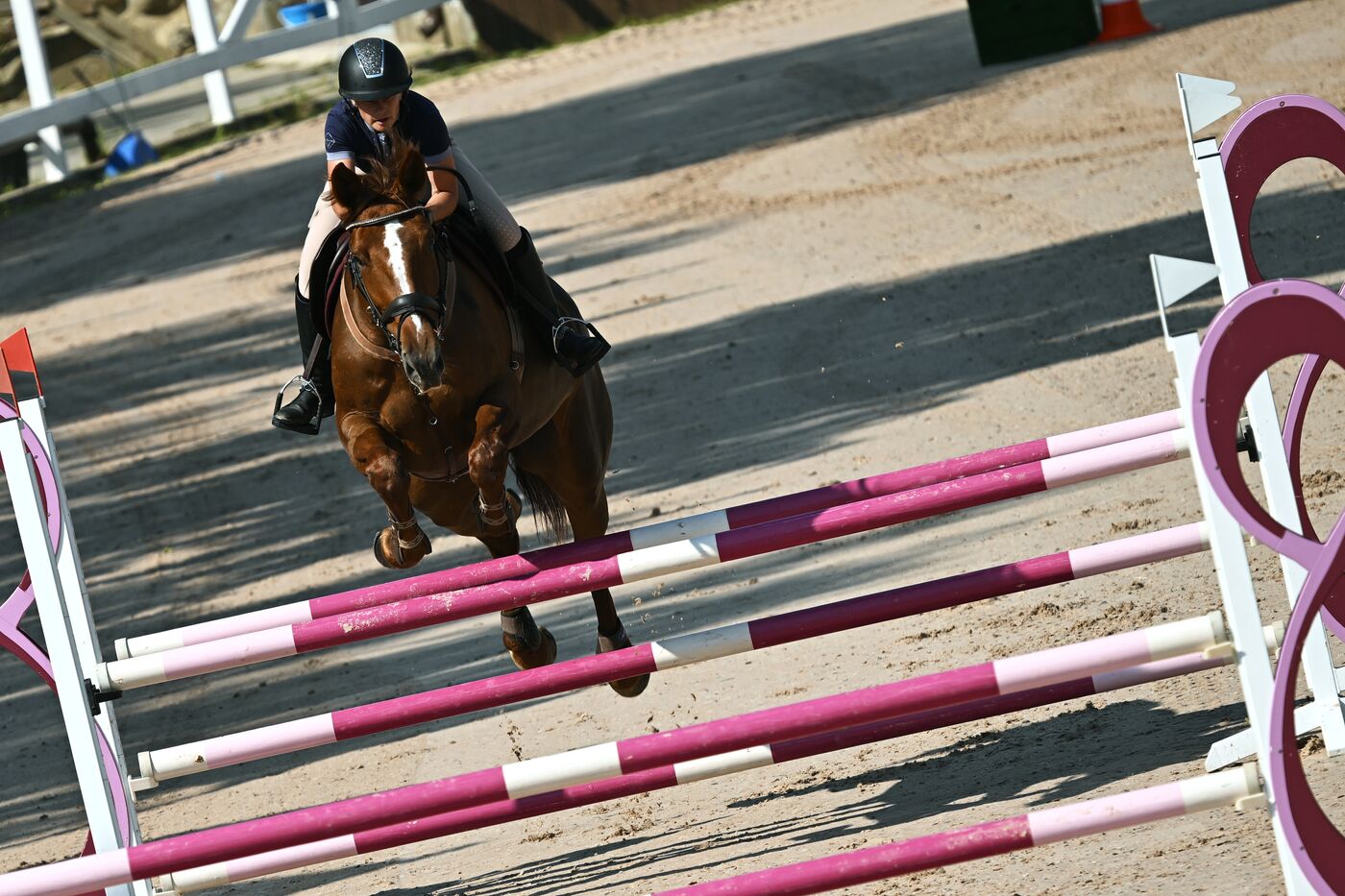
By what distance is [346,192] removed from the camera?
16.0 ft

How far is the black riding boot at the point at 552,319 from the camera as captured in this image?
5.69 meters

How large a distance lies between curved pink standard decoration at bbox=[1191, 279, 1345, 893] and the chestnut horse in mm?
2206

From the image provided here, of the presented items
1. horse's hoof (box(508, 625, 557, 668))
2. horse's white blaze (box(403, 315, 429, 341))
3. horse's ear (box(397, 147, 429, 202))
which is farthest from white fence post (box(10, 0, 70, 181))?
horse's white blaze (box(403, 315, 429, 341))

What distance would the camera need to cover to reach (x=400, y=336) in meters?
4.66

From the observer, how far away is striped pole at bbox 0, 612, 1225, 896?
350 centimetres

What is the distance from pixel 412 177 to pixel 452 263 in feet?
1.10

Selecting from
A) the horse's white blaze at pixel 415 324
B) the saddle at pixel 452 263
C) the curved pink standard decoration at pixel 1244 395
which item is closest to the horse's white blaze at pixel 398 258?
the horse's white blaze at pixel 415 324

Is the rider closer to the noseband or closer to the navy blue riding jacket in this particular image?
the navy blue riding jacket

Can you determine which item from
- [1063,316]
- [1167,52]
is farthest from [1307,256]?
[1167,52]

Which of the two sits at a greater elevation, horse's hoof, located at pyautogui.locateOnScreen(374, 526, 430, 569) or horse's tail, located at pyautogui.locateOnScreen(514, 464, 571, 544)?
horse's hoof, located at pyautogui.locateOnScreen(374, 526, 430, 569)

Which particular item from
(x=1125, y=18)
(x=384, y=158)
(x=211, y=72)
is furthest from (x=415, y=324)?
(x=211, y=72)

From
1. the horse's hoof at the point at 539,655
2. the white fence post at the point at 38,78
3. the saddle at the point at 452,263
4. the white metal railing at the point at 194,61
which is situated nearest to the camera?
the saddle at the point at 452,263

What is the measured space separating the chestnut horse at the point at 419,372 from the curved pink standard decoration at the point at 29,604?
934 millimetres

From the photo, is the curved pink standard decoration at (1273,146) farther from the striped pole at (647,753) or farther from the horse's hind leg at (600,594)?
the horse's hind leg at (600,594)
